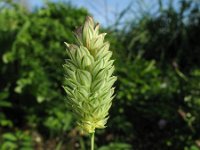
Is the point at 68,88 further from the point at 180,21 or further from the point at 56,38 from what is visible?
the point at 180,21

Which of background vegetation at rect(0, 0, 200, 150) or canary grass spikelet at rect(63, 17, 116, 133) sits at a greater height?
background vegetation at rect(0, 0, 200, 150)

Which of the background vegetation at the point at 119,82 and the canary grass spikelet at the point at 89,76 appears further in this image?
the background vegetation at the point at 119,82

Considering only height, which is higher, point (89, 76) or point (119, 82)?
point (119, 82)

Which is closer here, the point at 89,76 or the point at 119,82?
the point at 89,76

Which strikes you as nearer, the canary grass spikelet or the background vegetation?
the canary grass spikelet

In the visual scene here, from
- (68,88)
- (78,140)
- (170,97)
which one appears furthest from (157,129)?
(68,88)
